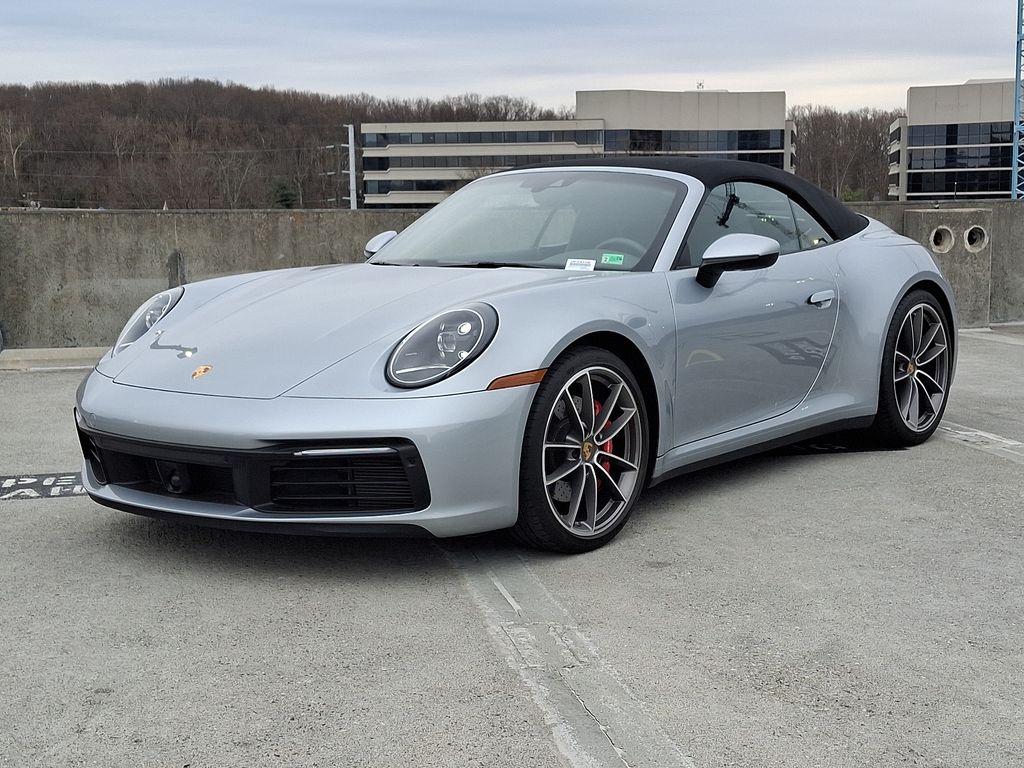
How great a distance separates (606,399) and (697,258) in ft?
2.47

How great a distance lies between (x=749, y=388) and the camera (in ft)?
13.7

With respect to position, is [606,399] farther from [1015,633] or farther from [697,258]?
[1015,633]

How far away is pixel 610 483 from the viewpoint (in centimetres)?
364

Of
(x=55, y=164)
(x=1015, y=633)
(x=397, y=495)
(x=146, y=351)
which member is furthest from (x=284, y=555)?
(x=55, y=164)

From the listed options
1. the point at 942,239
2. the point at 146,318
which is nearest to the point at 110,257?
the point at 146,318

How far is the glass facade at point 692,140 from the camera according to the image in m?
131

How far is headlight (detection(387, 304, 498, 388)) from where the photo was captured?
325 cm

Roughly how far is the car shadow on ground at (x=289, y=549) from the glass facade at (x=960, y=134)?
131 meters

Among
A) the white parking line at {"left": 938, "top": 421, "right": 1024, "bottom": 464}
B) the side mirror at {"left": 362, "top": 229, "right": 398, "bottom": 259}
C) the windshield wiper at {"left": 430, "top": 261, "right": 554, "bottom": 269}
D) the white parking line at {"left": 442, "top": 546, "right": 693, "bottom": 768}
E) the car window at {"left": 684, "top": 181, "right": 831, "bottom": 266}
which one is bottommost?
the white parking line at {"left": 442, "top": 546, "right": 693, "bottom": 768}

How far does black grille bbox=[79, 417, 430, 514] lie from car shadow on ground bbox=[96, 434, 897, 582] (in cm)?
22

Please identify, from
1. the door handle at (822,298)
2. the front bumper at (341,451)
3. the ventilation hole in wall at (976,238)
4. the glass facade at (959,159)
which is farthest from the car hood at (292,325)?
the glass facade at (959,159)

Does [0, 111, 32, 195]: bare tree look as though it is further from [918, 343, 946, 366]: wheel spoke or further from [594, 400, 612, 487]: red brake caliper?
[594, 400, 612, 487]: red brake caliper

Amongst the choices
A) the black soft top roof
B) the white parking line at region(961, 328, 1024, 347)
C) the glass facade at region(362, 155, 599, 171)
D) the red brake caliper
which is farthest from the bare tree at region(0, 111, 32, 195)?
the red brake caliper

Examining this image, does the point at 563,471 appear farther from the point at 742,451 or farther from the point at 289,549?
the point at 742,451
